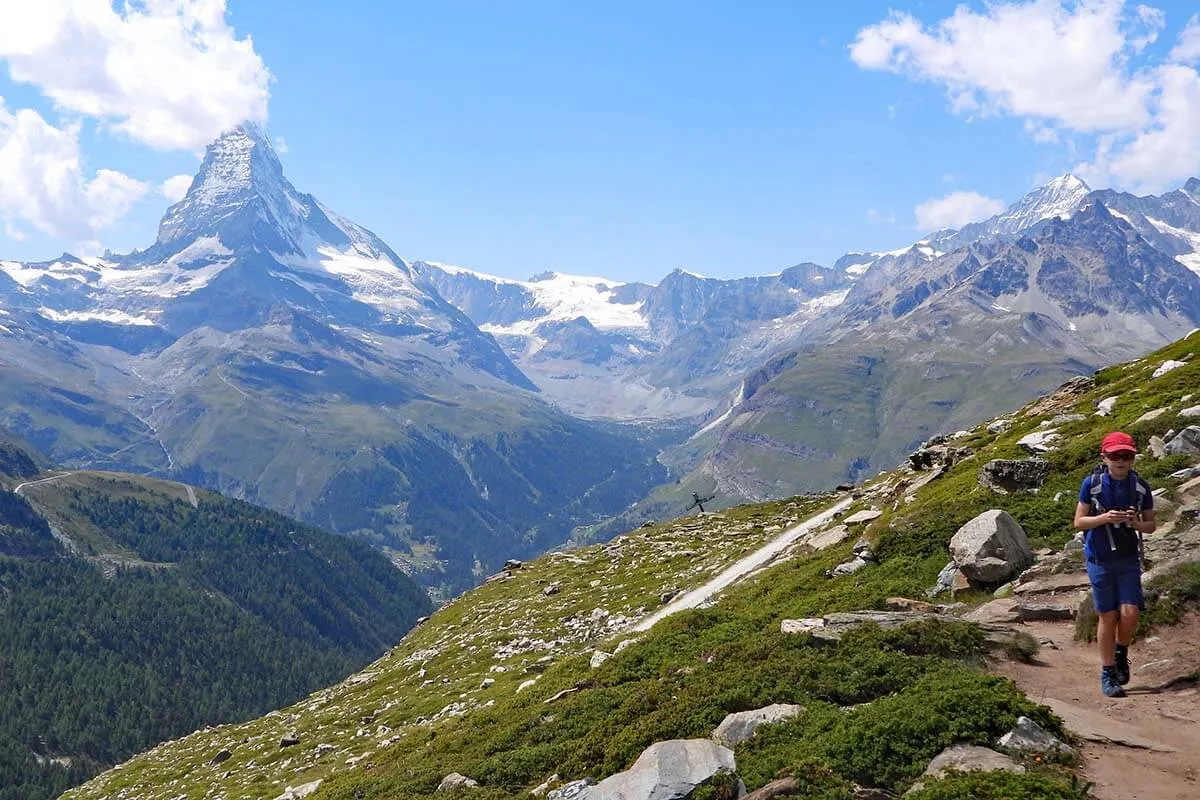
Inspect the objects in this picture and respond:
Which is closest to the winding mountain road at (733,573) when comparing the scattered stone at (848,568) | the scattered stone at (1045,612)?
the scattered stone at (848,568)

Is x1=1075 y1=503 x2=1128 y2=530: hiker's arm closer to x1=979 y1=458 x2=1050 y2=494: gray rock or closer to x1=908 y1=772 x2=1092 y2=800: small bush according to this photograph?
x1=908 y1=772 x2=1092 y2=800: small bush

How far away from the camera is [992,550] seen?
26609 mm

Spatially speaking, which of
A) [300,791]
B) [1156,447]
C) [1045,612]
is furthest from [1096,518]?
[300,791]

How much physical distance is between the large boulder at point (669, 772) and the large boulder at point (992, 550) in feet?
44.0

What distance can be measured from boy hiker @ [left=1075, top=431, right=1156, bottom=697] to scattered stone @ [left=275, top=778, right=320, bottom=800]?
1188 inches

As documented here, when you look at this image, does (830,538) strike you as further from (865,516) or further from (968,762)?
(968,762)

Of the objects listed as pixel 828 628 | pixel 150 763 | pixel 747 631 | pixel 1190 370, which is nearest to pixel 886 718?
pixel 828 628

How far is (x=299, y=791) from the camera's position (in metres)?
34.5

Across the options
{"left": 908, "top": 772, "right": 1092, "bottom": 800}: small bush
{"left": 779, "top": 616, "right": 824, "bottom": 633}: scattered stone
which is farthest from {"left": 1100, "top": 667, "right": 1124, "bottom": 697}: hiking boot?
{"left": 779, "top": 616, "right": 824, "bottom": 633}: scattered stone

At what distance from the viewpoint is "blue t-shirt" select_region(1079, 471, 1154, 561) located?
17.9 metres

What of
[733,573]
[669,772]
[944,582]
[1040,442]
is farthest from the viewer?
[733,573]

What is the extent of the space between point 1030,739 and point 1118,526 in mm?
5827

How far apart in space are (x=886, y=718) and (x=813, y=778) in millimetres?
2516

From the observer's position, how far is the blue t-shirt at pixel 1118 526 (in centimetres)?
1791
